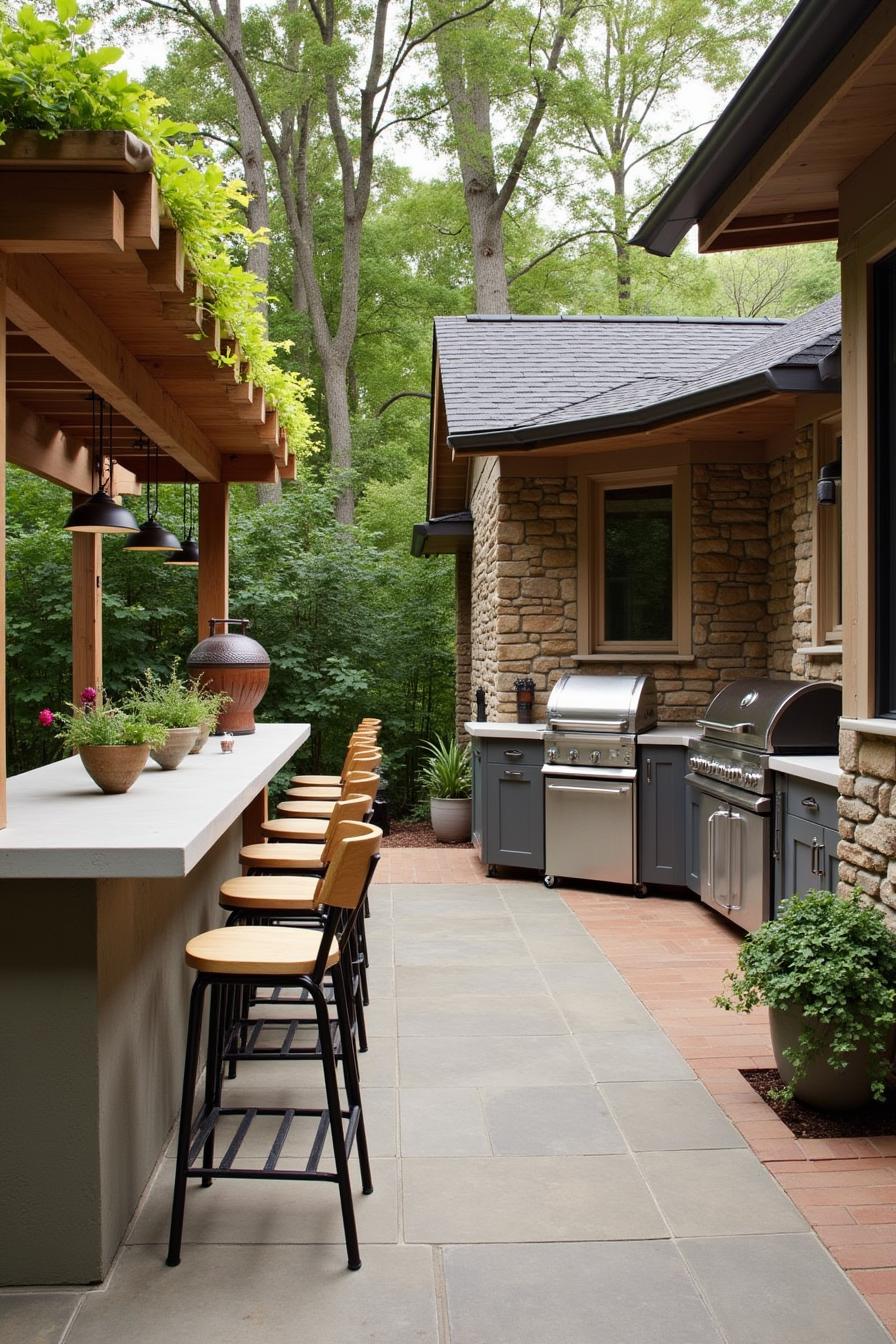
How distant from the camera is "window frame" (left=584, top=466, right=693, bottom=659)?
25.8 feet

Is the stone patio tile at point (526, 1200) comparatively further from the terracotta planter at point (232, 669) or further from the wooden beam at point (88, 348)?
the terracotta planter at point (232, 669)

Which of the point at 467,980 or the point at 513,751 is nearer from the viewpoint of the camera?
the point at 467,980

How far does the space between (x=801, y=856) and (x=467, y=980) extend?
1632mm

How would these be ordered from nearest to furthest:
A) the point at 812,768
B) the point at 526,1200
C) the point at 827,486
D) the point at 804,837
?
the point at 526,1200 < the point at 812,768 < the point at 804,837 < the point at 827,486

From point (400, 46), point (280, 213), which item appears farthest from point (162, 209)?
point (280, 213)

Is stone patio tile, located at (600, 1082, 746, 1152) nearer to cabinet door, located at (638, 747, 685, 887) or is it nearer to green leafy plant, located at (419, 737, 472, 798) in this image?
cabinet door, located at (638, 747, 685, 887)

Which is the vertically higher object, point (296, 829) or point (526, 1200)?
point (296, 829)

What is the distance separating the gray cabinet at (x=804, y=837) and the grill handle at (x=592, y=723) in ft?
5.46

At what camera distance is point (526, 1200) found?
310 centimetres

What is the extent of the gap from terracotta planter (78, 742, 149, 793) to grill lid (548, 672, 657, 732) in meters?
4.16

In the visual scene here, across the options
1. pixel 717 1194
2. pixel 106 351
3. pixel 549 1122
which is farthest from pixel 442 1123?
pixel 106 351

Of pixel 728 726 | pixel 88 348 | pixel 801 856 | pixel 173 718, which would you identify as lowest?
pixel 801 856

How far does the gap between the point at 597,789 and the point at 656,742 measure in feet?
1.59

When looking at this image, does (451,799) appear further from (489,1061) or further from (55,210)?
(55,210)
